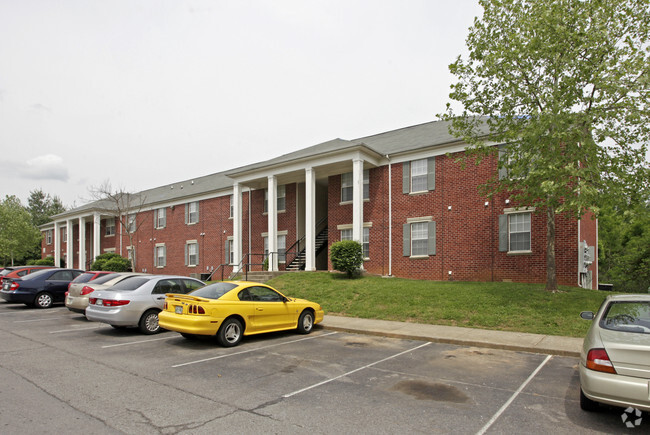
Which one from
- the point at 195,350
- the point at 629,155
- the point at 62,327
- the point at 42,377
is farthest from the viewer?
the point at 629,155

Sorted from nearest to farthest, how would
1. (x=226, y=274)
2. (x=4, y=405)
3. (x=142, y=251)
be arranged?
(x=4, y=405), (x=226, y=274), (x=142, y=251)

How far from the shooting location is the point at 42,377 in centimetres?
671

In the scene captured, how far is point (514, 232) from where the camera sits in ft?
57.1

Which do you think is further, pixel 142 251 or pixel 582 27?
pixel 142 251

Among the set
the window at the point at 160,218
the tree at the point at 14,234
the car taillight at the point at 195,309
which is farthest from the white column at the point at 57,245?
the car taillight at the point at 195,309

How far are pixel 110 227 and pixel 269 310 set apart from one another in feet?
120

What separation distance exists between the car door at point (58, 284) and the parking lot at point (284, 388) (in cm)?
782

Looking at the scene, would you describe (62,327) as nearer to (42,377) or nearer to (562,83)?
(42,377)

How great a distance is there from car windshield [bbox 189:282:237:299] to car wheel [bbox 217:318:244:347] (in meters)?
0.63

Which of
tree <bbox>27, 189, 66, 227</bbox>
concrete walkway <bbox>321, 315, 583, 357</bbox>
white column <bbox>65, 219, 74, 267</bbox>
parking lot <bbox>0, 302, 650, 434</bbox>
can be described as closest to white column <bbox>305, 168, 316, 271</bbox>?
concrete walkway <bbox>321, 315, 583, 357</bbox>

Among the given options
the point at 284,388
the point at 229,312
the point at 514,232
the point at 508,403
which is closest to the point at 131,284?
the point at 229,312

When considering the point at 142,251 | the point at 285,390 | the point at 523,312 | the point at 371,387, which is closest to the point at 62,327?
the point at 285,390

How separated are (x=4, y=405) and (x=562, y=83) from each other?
14572 mm

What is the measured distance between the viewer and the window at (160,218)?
35219mm
